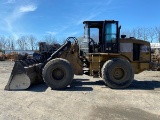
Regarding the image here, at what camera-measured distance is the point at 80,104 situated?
7.56 m

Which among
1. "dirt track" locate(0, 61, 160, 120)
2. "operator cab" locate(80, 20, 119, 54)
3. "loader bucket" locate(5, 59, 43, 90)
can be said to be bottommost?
"dirt track" locate(0, 61, 160, 120)

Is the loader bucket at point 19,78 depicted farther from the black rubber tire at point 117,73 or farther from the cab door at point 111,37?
the cab door at point 111,37

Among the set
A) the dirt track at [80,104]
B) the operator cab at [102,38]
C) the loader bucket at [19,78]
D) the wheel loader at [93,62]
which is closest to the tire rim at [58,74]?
the wheel loader at [93,62]

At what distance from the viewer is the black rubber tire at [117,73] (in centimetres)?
1055

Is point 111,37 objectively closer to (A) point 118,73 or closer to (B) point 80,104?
(A) point 118,73

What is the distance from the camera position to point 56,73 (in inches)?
414

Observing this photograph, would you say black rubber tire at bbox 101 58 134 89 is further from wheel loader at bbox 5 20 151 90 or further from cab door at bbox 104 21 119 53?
cab door at bbox 104 21 119 53

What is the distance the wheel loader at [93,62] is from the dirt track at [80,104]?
1.86 ft

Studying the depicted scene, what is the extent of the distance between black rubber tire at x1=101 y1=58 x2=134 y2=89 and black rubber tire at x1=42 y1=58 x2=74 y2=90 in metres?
1.45

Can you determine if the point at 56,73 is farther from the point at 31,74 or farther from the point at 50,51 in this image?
the point at 50,51

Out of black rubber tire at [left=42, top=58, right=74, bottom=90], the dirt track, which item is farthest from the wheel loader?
the dirt track

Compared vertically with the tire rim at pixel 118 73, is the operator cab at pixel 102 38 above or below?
above

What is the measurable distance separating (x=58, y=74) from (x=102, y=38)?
2.55 meters

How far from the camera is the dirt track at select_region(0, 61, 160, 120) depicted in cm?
633
